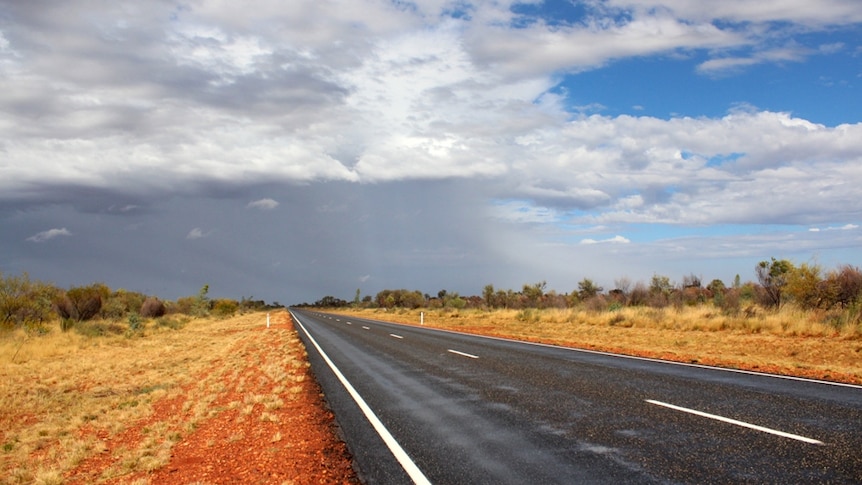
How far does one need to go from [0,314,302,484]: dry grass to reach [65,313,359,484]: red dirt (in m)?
0.18

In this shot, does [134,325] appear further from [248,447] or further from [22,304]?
[248,447]

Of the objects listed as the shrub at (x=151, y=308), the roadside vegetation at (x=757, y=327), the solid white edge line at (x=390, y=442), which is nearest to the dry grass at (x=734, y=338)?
the roadside vegetation at (x=757, y=327)

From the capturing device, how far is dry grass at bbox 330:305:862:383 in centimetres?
Result: 1445

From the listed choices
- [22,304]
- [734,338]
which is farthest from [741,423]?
[22,304]

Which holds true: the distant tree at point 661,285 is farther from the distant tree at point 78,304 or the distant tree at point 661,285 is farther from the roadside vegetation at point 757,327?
the distant tree at point 78,304

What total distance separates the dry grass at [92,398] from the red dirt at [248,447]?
18cm

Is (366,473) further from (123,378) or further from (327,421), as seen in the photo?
(123,378)

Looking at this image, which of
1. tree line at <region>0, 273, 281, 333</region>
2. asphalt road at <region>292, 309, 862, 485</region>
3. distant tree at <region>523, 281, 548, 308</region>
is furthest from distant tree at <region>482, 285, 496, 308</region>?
asphalt road at <region>292, 309, 862, 485</region>

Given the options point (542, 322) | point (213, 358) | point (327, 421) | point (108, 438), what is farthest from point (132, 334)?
point (327, 421)

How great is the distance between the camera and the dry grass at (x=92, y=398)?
8.18m

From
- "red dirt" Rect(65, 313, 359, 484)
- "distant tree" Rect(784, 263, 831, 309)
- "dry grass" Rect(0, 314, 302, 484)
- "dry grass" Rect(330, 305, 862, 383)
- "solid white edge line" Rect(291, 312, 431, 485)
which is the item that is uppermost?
"distant tree" Rect(784, 263, 831, 309)

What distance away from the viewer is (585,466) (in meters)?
5.48

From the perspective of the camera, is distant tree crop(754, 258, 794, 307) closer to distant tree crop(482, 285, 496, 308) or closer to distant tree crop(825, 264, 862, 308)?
distant tree crop(825, 264, 862, 308)

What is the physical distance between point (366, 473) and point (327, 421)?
2.97 m
